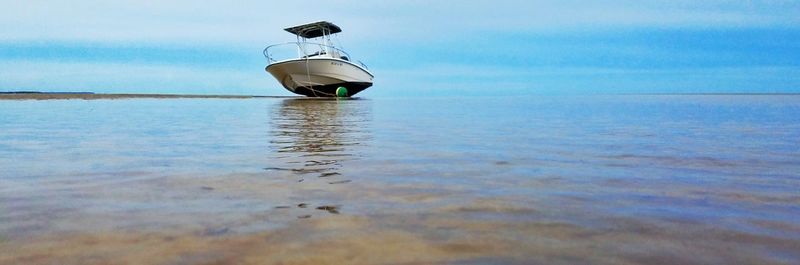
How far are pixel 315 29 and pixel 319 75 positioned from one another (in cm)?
298

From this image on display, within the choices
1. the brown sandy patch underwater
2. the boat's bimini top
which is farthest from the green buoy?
the brown sandy patch underwater

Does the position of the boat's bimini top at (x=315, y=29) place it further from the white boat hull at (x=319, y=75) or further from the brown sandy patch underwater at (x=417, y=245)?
the brown sandy patch underwater at (x=417, y=245)

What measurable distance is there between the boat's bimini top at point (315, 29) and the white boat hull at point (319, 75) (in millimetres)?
2085

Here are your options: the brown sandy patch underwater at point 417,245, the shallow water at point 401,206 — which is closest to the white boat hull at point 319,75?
the shallow water at point 401,206

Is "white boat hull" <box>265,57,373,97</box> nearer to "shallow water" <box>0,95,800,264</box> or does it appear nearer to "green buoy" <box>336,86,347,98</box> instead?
"green buoy" <box>336,86,347,98</box>

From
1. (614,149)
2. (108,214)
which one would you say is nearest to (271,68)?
(614,149)

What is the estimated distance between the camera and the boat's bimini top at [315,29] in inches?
1334

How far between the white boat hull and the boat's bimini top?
Answer: 208 centimetres

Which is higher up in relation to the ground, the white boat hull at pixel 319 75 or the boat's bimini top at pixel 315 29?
the boat's bimini top at pixel 315 29

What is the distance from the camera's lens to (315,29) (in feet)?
115

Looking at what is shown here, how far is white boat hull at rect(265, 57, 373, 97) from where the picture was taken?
3438cm

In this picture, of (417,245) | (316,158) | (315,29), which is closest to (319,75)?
(315,29)

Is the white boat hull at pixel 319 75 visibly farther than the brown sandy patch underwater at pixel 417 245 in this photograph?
Yes

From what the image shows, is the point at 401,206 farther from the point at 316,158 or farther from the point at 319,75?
the point at 319,75
